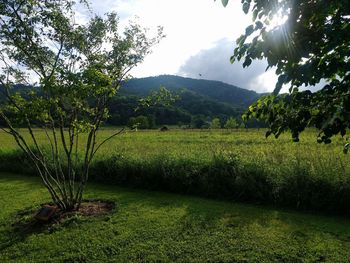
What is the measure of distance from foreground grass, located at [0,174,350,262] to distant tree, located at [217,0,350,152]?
3720 millimetres

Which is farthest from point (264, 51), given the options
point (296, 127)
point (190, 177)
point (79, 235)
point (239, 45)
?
point (190, 177)

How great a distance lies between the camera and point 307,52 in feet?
8.87

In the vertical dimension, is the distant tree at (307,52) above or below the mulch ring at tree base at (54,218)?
above

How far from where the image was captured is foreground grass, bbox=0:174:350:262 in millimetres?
6227

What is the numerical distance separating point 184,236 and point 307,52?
5284mm

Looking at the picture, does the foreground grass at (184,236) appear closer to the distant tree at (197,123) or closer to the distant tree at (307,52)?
the distant tree at (307,52)

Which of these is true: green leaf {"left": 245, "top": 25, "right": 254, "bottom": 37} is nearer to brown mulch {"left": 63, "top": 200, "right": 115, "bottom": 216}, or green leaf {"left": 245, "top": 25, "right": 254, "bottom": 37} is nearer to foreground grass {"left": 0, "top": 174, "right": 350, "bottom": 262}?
foreground grass {"left": 0, "top": 174, "right": 350, "bottom": 262}

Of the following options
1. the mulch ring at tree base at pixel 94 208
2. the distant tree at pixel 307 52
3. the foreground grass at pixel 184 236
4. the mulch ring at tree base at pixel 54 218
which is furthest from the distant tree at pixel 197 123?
the distant tree at pixel 307 52

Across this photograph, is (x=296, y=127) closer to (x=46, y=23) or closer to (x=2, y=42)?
(x=46, y=23)

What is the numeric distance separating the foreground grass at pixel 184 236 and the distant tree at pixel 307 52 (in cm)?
372

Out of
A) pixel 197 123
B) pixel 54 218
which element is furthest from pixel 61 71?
pixel 197 123

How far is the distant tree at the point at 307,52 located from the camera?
8.40 feet

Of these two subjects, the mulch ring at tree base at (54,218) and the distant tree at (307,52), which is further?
the mulch ring at tree base at (54,218)

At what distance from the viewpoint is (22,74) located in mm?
8469
